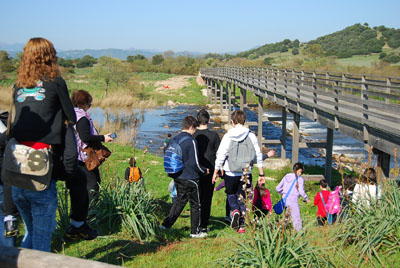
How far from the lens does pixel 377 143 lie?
8617 mm

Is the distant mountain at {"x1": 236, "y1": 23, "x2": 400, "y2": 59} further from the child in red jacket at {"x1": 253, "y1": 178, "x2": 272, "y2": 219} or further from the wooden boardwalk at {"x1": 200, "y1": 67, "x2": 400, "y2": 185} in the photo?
the child in red jacket at {"x1": 253, "y1": 178, "x2": 272, "y2": 219}

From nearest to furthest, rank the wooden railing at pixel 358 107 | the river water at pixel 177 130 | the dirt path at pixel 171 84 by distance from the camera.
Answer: the wooden railing at pixel 358 107 < the river water at pixel 177 130 < the dirt path at pixel 171 84

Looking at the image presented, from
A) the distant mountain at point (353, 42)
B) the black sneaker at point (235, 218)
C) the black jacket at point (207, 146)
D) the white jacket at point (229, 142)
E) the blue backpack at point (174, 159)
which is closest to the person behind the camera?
the blue backpack at point (174, 159)

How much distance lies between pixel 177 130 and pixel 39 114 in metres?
24.9

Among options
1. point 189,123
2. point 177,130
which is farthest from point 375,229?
point 177,130

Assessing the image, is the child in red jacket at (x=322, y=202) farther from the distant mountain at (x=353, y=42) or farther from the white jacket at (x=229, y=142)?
the distant mountain at (x=353, y=42)

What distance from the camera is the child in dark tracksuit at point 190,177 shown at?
5926 mm

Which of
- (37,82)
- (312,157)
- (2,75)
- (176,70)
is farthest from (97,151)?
(176,70)

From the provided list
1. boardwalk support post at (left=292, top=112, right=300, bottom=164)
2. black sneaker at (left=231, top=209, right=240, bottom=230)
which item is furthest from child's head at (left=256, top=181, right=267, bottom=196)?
boardwalk support post at (left=292, top=112, right=300, bottom=164)

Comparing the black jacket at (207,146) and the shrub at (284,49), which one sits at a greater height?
the shrub at (284,49)

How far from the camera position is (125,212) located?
18.6 ft

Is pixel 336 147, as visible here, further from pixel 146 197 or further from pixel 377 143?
pixel 146 197

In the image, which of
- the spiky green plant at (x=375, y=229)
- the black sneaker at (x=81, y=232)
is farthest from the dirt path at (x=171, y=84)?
the black sneaker at (x=81, y=232)

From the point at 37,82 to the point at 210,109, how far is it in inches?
1467
